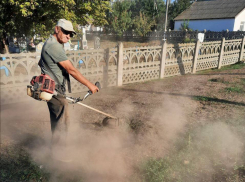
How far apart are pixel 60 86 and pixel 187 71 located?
9.46 meters

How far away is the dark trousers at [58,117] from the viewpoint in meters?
3.36

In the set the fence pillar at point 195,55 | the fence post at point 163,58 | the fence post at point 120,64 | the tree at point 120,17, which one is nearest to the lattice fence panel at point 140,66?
the fence post at point 163,58

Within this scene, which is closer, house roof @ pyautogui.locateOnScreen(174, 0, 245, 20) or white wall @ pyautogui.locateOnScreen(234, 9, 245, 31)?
white wall @ pyautogui.locateOnScreen(234, 9, 245, 31)

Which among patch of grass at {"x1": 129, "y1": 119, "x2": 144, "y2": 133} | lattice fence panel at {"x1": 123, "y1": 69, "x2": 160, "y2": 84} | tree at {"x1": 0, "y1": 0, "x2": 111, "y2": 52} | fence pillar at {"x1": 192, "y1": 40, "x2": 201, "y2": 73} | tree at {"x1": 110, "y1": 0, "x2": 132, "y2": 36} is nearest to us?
patch of grass at {"x1": 129, "y1": 119, "x2": 144, "y2": 133}

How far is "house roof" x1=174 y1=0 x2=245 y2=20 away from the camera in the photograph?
30544 mm

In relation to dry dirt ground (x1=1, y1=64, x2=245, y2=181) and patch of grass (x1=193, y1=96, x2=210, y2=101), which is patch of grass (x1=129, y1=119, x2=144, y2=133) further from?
patch of grass (x1=193, y1=96, x2=210, y2=101)

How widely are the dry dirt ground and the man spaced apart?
677mm

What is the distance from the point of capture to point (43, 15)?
9258mm

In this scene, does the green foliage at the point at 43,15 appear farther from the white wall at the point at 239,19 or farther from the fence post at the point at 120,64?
the white wall at the point at 239,19

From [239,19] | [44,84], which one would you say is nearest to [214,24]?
[239,19]

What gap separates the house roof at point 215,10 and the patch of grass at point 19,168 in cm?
3285

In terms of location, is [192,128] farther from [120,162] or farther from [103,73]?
[103,73]

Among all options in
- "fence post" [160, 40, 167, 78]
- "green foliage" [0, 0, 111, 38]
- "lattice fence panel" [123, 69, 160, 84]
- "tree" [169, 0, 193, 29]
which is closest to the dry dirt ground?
"lattice fence panel" [123, 69, 160, 84]

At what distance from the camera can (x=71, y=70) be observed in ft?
10.3
